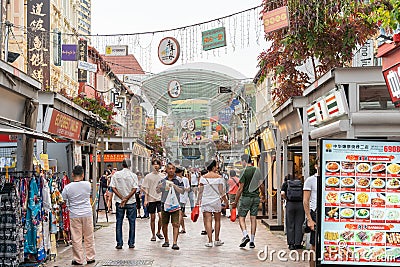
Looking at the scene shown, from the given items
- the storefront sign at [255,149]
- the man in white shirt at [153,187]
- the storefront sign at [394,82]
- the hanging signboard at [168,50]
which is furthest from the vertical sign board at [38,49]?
the storefront sign at [394,82]

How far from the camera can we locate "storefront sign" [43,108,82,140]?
14305mm

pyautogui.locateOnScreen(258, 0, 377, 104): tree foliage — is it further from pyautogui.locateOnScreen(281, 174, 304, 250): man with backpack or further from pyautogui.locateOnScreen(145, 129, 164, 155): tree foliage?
pyautogui.locateOnScreen(145, 129, 164, 155): tree foliage

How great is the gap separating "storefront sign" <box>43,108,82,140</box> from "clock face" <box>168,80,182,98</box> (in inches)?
113

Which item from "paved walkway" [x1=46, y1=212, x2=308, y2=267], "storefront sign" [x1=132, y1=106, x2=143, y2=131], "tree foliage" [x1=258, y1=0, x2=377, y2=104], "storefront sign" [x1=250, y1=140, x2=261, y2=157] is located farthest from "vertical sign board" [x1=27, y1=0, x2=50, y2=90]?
"storefront sign" [x1=132, y1=106, x2=143, y2=131]

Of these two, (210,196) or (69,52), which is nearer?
(210,196)

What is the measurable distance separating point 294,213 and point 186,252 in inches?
91.7

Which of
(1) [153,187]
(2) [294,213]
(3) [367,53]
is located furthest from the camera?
(3) [367,53]

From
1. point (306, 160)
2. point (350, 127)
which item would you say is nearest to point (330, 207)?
point (350, 127)

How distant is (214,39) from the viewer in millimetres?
14891

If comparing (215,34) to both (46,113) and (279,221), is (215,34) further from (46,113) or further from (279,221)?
(279,221)

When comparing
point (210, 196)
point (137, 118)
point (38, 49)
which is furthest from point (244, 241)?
point (38, 49)

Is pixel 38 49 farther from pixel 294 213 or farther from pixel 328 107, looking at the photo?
pixel 328 107

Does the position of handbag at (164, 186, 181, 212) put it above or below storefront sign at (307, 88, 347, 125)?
below

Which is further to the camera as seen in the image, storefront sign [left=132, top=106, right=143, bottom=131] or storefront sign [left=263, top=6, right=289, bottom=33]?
storefront sign [left=263, top=6, right=289, bottom=33]
